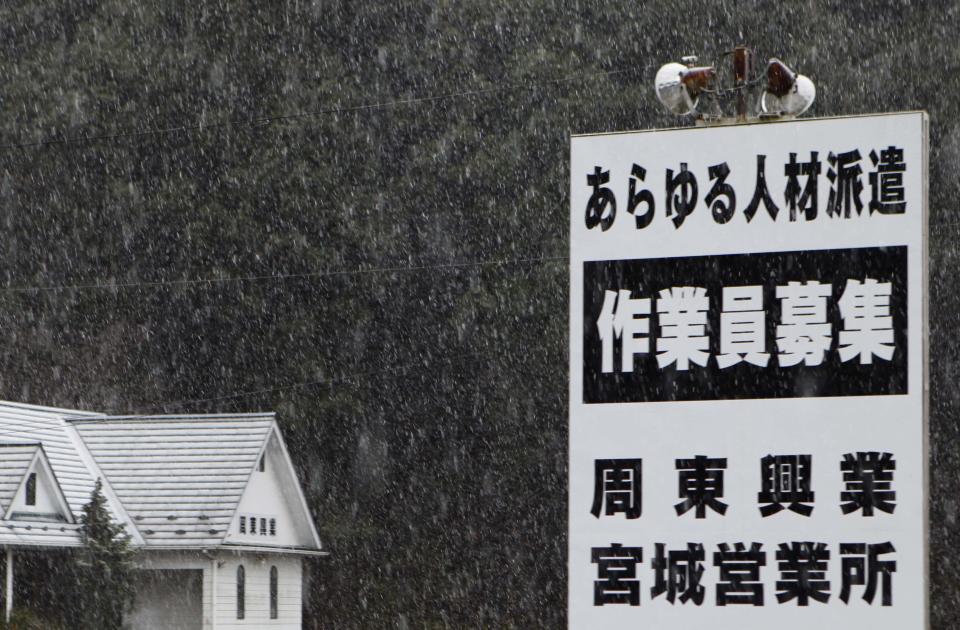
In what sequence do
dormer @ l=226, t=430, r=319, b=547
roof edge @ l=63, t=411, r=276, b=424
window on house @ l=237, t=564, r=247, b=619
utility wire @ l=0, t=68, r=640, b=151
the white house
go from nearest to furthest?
the white house < dormer @ l=226, t=430, r=319, b=547 < window on house @ l=237, t=564, r=247, b=619 < roof edge @ l=63, t=411, r=276, b=424 < utility wire @ l=0, t=68, r=640, b=151

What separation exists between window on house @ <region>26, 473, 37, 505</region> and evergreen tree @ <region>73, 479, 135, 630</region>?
3.99ft

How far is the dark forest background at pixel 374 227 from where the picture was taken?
33.7 metres

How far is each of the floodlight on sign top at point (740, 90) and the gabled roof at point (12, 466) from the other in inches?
662

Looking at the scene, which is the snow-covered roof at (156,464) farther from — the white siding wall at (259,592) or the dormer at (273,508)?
the white siding wall at (259,592)

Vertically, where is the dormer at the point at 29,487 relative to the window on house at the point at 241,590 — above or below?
above

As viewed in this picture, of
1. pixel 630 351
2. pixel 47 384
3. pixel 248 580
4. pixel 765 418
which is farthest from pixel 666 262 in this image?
pixel 47 384

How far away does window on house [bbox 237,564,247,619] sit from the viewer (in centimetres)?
2479

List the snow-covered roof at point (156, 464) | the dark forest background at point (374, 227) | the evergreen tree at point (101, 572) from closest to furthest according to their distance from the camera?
1. the evergreen tree at point (101, 572)
2. the snow-covered roof at point (156, 464)
3. the dark forest background at point (374, 227)

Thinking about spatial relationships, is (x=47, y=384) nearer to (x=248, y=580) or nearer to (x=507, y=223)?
(x=507, y=223)

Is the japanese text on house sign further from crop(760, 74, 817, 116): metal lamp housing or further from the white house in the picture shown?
the white house

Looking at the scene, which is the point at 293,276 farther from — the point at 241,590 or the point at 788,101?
the point at 788,101

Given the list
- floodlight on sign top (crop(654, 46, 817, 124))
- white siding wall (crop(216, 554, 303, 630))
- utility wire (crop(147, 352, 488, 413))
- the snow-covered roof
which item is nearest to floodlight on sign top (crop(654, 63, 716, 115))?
floodlight on sign top (crop(654, 46, 817, 124))

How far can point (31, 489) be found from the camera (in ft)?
72.9

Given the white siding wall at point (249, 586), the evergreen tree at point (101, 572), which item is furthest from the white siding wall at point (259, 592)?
the evergreen tree at point (101, 572)
